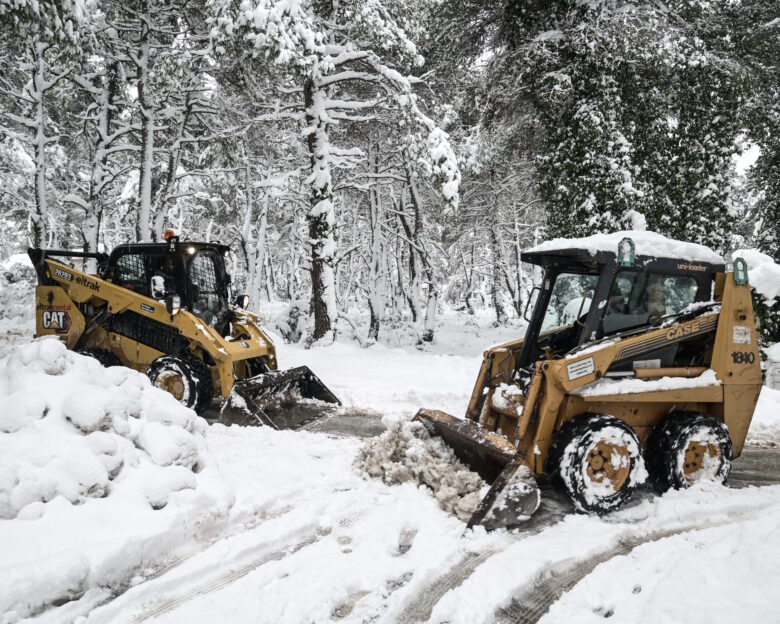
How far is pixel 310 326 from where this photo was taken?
15.8 metres

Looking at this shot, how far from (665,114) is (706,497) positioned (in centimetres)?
945

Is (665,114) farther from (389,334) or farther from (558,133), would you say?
(389,334)

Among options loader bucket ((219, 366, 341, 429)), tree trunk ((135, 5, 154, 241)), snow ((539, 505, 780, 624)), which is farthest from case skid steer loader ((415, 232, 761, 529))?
tree trunk ((135, 5, 154, 241))

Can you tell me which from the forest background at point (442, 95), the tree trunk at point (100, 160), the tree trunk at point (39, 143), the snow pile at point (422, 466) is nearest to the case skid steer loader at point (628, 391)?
the snow pile at point (422, 466)

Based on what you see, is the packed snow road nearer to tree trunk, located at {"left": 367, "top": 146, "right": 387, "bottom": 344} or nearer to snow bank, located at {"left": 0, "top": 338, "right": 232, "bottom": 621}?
snow bank, located at {"left": 0, "top": 338, "right": 232, "bottom": 621}

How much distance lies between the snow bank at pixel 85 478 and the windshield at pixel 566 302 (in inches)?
135

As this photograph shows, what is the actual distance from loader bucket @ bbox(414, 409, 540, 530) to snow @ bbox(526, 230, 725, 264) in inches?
68.3

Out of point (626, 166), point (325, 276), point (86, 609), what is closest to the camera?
point (86, 609)

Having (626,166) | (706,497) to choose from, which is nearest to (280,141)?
(626,166)

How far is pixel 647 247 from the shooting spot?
4.32 metres

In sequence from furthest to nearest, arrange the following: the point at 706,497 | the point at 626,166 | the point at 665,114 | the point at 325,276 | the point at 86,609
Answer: the point at 325,276
the point at 665,114
the point at 626,166
the point at 706,497
the point at 86,609

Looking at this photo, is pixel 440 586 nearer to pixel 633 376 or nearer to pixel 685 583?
pixel 685 583

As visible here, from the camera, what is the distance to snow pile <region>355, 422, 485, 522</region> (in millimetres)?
3939

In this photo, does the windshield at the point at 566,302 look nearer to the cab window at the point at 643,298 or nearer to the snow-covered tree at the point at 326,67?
the cab window at the point at 643,298
